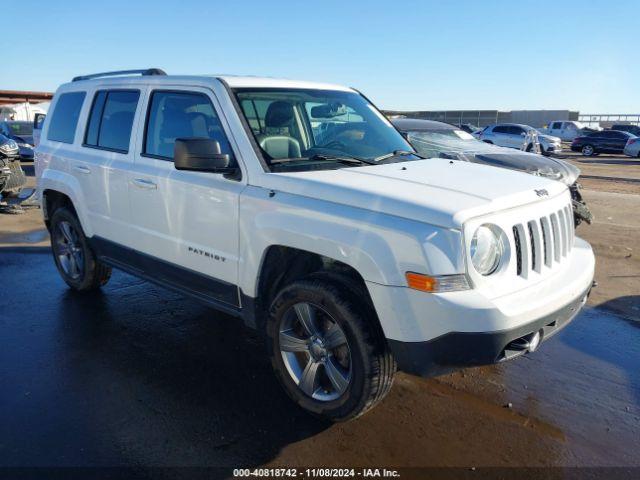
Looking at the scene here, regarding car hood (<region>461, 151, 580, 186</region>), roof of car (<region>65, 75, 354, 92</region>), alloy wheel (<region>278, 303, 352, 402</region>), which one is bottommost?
alloy wheel (<region>278, 303, 352, 402</region>)

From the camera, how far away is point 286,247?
333 centimetres

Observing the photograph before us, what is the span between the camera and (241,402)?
3506mm

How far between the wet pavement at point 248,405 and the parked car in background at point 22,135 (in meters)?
15.0

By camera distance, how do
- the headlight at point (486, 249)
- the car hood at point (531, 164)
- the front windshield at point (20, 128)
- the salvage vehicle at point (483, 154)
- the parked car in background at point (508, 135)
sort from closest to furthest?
the headlight at point (486, 249) → the salvage vehicle at point (483, 154) → the car hood at point (531, 164) → the front windshield at point (20, 128) → the parked car in background at point (508, 135)

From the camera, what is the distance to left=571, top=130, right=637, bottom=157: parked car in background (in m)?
29.9

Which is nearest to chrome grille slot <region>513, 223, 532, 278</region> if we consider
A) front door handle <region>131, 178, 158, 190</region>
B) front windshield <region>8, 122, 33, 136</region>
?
front door handle <region>131, 178, 158, 190</region>

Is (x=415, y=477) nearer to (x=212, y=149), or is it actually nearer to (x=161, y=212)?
(x=212, y=149)

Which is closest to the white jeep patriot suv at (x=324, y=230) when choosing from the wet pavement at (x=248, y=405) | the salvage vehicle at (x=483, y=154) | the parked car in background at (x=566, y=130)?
the wet pavement at (x=248, y=405)

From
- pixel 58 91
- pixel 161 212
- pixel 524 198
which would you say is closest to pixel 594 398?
pixel 524 198

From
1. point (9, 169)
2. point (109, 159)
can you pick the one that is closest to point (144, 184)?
point (109, 159)

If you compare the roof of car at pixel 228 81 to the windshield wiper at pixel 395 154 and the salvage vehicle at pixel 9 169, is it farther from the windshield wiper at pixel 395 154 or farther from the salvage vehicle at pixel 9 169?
the salvage vehicle at pixel 9 169

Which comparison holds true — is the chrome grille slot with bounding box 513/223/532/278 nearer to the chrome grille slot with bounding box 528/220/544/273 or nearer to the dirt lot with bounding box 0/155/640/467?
the chrome grille slot with bounding box 528/220/544/273

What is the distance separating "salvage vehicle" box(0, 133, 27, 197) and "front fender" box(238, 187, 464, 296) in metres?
8.61

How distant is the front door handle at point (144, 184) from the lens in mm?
4066
